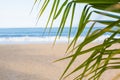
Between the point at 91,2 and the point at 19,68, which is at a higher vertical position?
the point at 19,68

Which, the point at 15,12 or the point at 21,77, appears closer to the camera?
the point at 21,77

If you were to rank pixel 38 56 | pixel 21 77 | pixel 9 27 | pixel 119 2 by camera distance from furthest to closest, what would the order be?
pixel 9 27 < pixel 38 56 < pixel 21 77 < pixel 119 2

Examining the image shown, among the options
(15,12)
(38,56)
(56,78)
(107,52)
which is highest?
(15,12)

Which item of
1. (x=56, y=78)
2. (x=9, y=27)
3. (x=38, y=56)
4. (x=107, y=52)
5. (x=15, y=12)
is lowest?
(x=107, y=52)

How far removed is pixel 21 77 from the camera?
2.45 meters

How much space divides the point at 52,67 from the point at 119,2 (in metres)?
2.54

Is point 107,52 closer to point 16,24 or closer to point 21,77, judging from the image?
point 21,77

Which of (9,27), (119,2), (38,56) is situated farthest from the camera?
(9,27)

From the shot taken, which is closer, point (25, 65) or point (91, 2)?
point (91, 2)

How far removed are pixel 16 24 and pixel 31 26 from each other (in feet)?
2.83

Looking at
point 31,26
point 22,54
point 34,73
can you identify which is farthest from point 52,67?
point 31,26

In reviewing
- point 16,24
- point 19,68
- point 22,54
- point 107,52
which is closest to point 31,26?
point 16,24

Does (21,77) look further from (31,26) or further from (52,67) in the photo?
(31,26)

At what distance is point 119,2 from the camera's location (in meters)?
0.33
